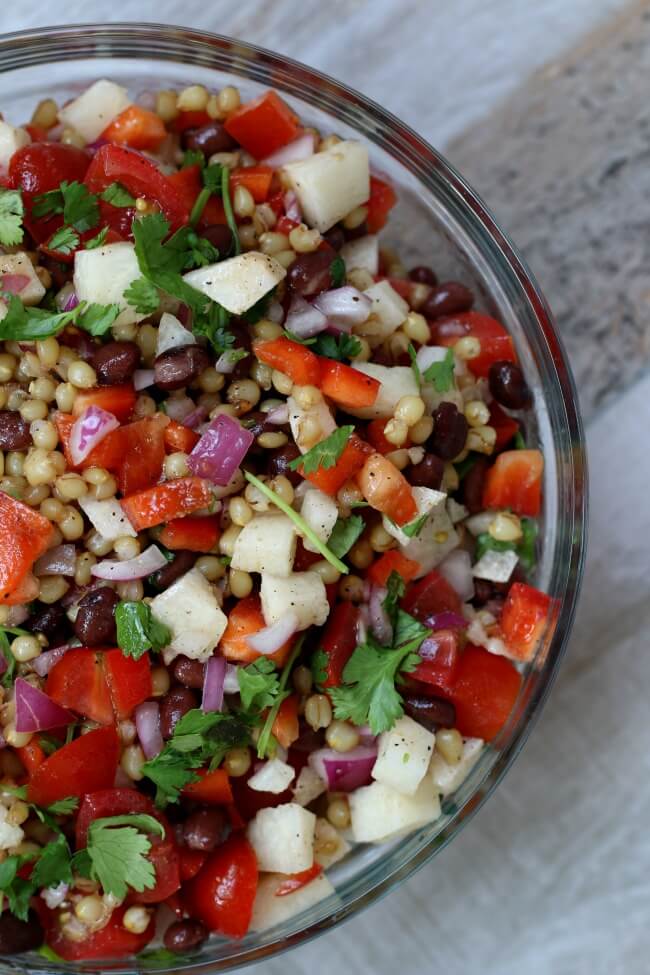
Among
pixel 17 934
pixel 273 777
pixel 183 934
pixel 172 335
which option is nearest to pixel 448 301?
pixel 172 335

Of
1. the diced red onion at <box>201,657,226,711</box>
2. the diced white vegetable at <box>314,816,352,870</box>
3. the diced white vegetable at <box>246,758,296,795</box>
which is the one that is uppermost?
the diced red onion at <box>201,657,226,711</box>

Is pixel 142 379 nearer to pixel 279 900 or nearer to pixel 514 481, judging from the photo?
pixel 514 481

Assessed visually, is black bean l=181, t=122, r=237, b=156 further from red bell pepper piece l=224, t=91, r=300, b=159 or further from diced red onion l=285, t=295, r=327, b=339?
diced red onion l=285, t=295, r=327, b=339

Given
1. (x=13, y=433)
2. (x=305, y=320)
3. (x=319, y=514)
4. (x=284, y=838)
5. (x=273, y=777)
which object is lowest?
(x=284, y=838)

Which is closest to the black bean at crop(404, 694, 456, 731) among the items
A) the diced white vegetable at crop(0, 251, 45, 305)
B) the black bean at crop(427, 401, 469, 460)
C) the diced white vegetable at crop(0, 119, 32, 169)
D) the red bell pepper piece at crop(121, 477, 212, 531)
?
the black bean at crop(427, 401, 469, 460)

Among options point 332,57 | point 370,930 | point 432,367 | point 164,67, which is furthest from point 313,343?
point 370,930

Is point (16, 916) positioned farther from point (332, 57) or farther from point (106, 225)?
point (332, 57)

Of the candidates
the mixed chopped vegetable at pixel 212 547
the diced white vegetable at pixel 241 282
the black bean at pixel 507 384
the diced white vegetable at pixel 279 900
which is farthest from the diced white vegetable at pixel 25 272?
the diced white vegetable at pixel 279 900
